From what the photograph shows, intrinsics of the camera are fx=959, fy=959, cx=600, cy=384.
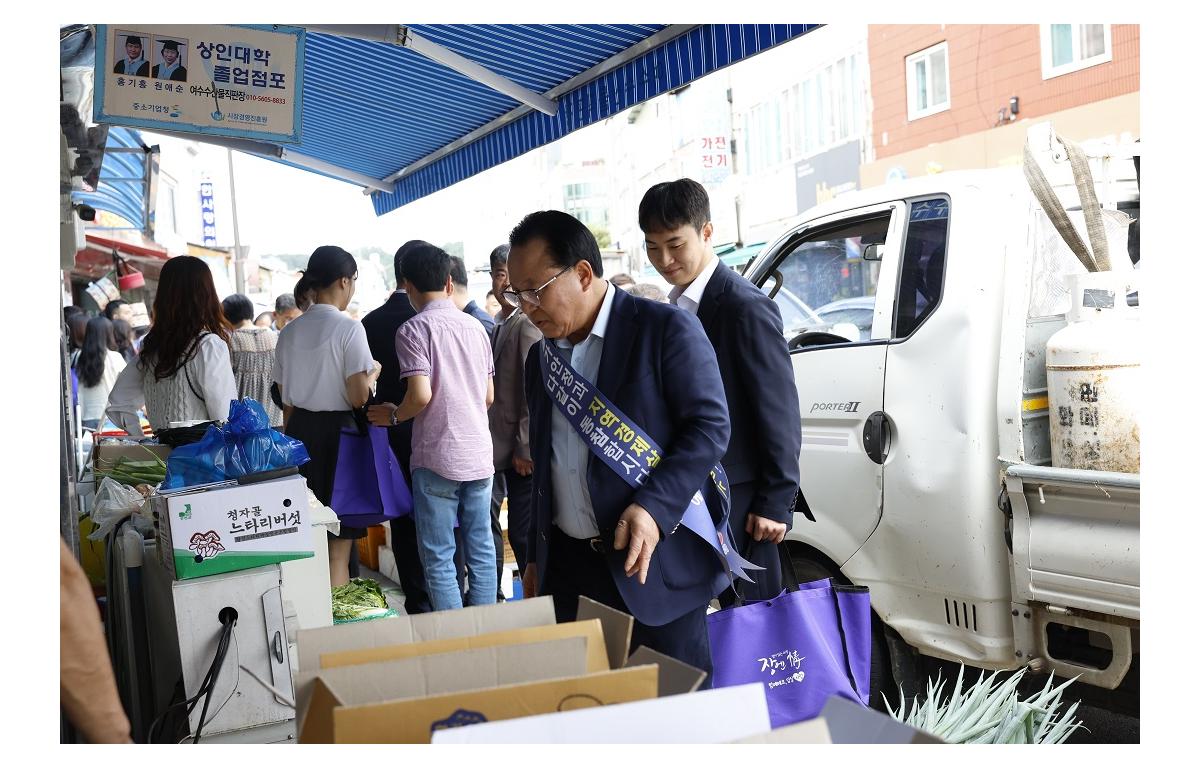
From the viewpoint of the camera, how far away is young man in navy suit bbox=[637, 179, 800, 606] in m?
3.02

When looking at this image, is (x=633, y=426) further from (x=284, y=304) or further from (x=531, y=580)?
(x=284, y=304)

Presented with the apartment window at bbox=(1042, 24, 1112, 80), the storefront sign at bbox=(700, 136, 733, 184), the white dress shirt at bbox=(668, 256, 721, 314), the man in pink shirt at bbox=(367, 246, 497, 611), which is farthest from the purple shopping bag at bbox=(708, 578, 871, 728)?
the storefront sign at bbox=(700, 136, 733, 184)

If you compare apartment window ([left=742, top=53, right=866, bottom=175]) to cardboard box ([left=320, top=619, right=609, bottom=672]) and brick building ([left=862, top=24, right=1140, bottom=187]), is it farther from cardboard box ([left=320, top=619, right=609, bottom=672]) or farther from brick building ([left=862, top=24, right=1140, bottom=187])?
cardboard box ([left=320, top=619, right=609, bottom=672])

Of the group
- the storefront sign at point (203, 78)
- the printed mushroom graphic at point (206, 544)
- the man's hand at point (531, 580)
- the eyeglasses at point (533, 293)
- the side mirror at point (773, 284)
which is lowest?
the man's hand at point (531, 580)

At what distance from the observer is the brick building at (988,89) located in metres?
13.4

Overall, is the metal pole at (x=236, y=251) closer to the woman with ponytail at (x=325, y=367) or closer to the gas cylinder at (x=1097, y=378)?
the woman with ponytail at (x=325, y=367)

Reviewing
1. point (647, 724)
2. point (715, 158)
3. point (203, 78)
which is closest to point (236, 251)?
point (715, 158)

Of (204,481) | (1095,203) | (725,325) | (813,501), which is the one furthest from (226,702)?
(1095,203)

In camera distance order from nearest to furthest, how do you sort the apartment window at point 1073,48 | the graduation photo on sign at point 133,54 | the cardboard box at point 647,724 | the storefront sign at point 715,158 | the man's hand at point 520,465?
the cardboard box at point 647,724, the graduation photo on sign at point 133,54, the man's hand at point 520,465, the apartment window at point 1073,48, the storefront sign at point 715,158

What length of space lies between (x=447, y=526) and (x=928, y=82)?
15718mm

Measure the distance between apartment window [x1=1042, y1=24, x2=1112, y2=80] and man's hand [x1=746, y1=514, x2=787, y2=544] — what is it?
13252mm

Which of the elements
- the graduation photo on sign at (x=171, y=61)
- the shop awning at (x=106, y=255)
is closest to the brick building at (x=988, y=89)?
the graduation photo on sign at (x=171, y=61)

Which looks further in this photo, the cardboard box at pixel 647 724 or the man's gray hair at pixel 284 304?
the man's gray hair at pixel 284 304

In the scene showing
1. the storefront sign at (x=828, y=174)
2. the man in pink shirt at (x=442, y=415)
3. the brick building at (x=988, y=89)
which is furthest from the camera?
the storefront sign at (x=828, y=174)
